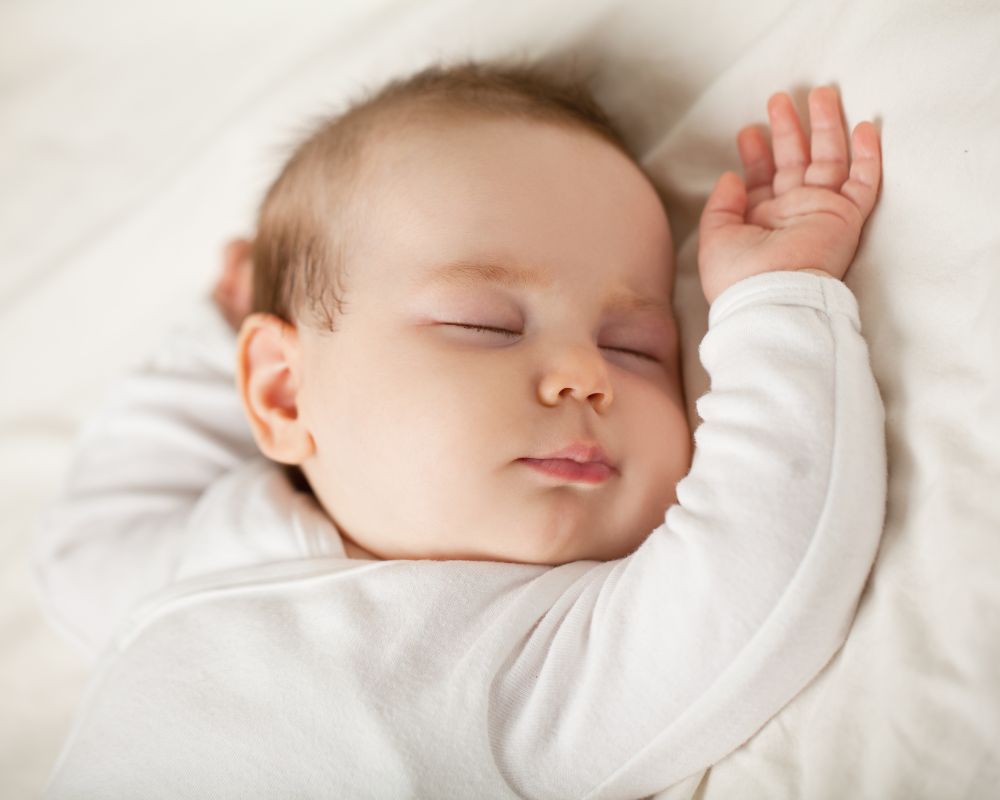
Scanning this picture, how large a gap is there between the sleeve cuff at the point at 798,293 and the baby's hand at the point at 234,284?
39.2 inches

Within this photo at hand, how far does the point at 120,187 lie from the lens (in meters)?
1.97

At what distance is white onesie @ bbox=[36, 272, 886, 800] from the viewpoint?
1005mm

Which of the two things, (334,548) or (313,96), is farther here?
(313,96)

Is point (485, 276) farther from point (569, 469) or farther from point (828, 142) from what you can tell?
point (828, 142)

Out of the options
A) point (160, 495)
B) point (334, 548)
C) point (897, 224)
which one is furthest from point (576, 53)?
point (160, 495)

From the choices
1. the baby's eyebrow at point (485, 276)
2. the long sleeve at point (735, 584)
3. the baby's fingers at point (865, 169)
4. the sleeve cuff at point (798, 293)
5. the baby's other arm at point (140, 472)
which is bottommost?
the baby's other arm at point (140, 472)

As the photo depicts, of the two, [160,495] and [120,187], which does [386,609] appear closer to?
[160,495]

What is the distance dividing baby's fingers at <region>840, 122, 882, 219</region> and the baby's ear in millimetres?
779

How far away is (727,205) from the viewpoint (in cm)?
133

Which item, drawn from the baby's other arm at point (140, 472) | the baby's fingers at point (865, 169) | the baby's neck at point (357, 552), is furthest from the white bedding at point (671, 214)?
the baby's neck at point (357, 552)

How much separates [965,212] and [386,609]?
807 mm

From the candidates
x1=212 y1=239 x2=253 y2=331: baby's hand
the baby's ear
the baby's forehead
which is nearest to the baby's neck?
the baby's ear

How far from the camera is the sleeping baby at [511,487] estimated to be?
3.37 feet

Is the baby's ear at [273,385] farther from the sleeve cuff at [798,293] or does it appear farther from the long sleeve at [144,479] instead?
the sleeve cuff at [798,293]
